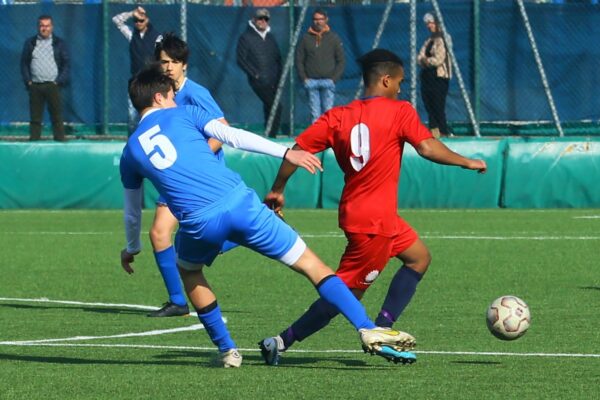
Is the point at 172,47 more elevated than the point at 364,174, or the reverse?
the point at 172,47

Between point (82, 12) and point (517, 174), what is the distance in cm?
712

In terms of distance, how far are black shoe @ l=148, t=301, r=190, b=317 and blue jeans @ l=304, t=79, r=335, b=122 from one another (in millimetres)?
11582

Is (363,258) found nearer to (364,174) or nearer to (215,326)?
(364,174)

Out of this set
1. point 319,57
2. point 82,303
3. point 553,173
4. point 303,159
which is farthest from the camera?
point 319,57

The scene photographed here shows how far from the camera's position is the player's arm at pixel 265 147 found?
7.99 meters

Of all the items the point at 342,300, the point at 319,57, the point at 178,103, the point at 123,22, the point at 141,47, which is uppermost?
the point at 178,103

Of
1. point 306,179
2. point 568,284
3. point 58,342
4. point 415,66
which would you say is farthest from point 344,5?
point 58,342

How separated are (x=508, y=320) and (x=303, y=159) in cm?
172

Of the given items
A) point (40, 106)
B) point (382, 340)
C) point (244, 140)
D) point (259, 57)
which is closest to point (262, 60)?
point (259, 57)

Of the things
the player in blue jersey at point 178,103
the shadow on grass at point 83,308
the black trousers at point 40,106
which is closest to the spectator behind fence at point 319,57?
the black trousers at point 40,106

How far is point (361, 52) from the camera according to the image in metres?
23.9

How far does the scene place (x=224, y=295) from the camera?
1271 centimetres

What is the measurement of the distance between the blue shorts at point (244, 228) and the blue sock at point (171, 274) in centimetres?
313

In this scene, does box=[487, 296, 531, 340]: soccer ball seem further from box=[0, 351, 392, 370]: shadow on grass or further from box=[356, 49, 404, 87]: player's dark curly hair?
box=[356, 49, 404, 87]: player's dark curly hair
